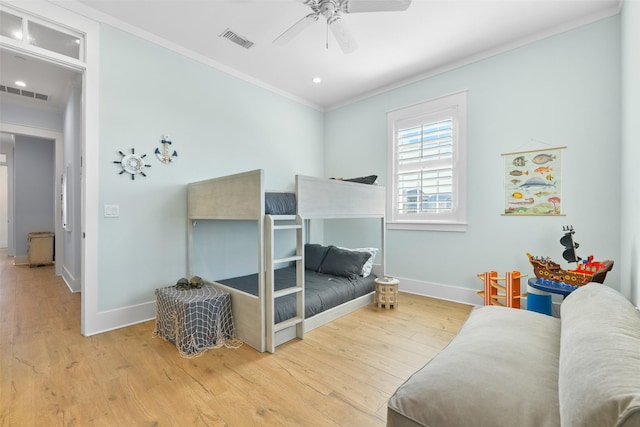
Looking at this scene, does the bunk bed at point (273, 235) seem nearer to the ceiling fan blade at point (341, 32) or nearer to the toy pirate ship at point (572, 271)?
the ceiling fan blade at point (341, 32)

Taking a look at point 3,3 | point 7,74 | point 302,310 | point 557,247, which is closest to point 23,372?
point 302,310

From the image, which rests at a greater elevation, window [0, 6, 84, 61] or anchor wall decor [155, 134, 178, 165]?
window [0, 6, 84, 61]

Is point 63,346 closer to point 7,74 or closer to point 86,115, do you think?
point 86,115

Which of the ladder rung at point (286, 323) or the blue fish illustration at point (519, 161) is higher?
the blue fish illustration at point (519, 161)

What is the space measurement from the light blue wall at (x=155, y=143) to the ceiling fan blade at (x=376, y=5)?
1.90 m

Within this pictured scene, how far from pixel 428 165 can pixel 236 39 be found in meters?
2.56

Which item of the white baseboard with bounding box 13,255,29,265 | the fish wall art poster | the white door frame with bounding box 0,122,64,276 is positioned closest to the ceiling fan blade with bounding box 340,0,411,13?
the fish wall art poster

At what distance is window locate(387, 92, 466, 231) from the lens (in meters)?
3.29

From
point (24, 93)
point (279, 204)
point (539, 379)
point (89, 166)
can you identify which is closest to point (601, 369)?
point (539, 379)

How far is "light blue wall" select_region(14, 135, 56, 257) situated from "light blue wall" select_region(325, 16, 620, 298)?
6718mm

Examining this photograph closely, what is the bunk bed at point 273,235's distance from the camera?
7.09 feet

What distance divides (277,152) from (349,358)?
2.86 meters

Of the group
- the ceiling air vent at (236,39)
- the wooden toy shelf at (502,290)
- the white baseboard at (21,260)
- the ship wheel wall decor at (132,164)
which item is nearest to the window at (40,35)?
the ship wheel wall decor at (132,164)

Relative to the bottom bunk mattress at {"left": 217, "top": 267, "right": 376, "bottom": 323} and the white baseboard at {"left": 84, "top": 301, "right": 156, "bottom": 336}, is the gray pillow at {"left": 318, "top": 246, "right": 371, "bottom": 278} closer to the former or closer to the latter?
the bottom bunk mattress at {"left": 217, "top": 267, "right": 376, "bottom": 323}
